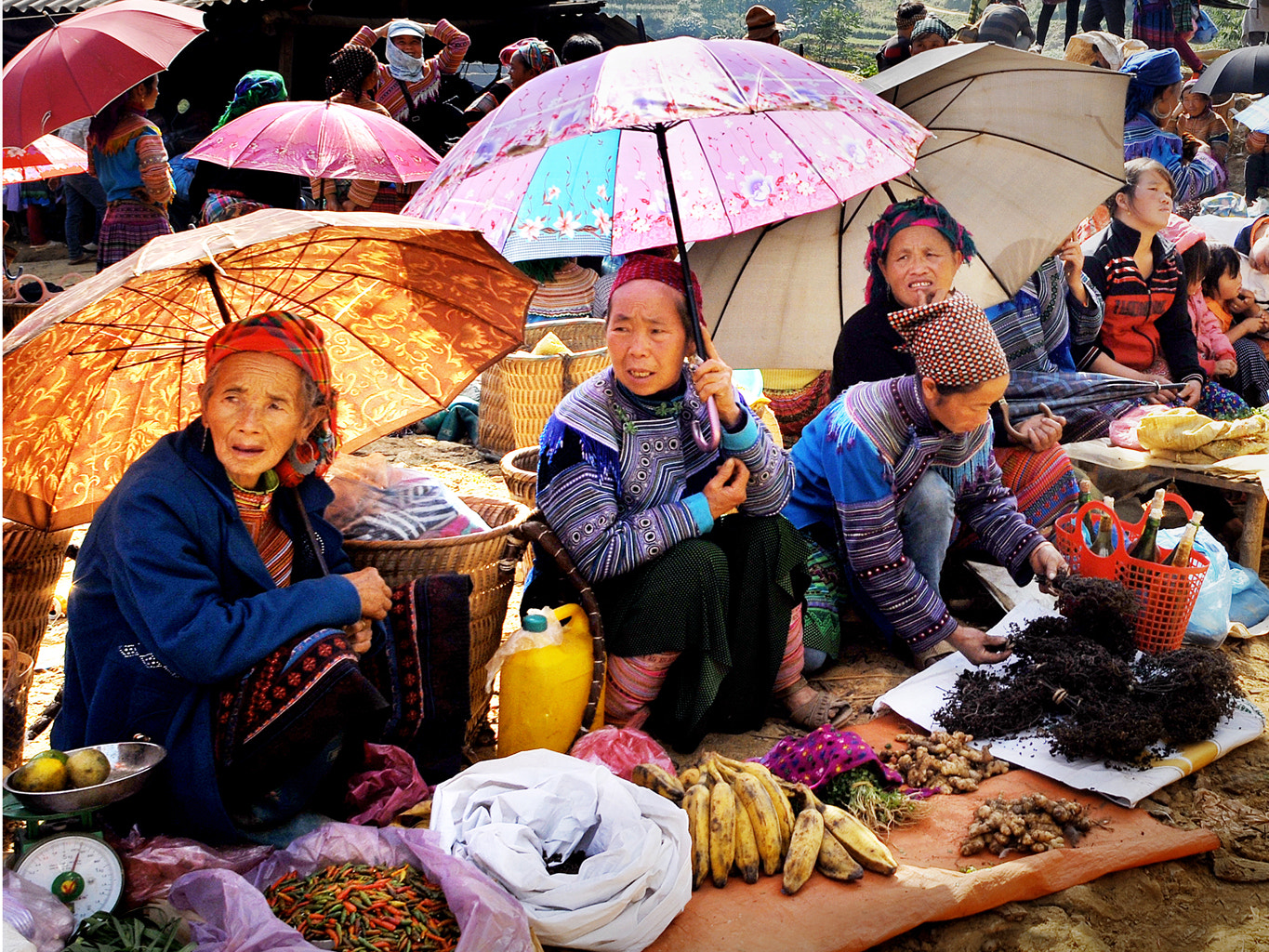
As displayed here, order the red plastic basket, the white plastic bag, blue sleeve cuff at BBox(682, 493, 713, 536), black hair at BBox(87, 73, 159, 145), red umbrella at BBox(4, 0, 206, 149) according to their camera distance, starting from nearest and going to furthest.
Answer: the white plastic bag < blue sleeve cuff at BBox(682, 493, 713, 536) < the red plastic basket < red umbrella at BBox(4, 0, 206, 149) < black hair at BBox(87, 73, 159, 145)

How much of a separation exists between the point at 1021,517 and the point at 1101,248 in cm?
227

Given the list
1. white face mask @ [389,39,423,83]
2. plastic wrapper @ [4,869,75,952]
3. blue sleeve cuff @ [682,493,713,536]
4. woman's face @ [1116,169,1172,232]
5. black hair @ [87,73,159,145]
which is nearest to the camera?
plastic wrapper @ [4,869,75,952]

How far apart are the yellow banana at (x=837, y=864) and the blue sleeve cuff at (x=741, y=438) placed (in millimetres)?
1120

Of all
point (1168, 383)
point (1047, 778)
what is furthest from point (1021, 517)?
point (1168, 383)

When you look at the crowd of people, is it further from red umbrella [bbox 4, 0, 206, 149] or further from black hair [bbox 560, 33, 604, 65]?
black hair [bbox 560, 33, 604, 65]

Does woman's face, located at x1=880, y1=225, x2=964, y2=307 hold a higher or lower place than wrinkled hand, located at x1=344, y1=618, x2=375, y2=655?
higher

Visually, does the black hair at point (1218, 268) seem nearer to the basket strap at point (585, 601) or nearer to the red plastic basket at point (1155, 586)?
the red plastic basket at point (1155, 586)

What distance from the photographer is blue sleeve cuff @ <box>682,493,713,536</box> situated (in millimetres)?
3129

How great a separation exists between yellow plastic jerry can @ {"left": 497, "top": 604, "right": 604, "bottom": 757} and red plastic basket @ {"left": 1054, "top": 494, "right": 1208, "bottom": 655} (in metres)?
1.65

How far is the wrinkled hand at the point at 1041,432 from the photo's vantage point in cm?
424

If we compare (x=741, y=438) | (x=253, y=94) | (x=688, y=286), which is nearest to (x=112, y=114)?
(x=253, y=94)

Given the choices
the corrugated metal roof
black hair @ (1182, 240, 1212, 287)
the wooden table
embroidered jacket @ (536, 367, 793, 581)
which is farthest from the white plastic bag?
the corrugated metal roof

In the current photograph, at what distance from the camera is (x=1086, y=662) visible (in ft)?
10.2

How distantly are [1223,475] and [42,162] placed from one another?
5907 mm
